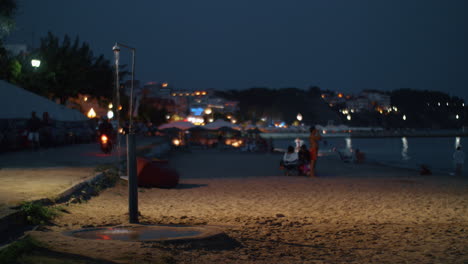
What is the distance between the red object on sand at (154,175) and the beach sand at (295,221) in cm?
29

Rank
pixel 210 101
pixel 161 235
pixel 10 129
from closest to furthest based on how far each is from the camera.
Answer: pixel 161 235 → pixel 10 129 → pixel 210 101

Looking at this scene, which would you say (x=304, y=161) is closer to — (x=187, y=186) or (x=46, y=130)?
(x=187, y=186)

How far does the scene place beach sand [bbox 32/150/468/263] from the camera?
4.52m

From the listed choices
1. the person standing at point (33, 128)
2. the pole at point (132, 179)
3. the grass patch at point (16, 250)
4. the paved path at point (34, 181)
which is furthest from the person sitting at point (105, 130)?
the grass patch at point (16, 250)

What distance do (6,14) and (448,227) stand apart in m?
12.2

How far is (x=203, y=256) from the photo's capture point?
443 cm

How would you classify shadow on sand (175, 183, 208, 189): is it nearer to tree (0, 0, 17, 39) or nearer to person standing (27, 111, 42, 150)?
tree (0, 0, 17, 39)

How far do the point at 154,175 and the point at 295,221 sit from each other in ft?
16.3

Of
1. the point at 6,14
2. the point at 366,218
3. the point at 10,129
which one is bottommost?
the point at 366,218

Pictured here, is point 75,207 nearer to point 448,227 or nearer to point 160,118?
point 448,227

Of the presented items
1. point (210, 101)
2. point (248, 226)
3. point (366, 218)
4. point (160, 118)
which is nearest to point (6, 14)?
point (248, 226)

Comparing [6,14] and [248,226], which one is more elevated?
[6,14]

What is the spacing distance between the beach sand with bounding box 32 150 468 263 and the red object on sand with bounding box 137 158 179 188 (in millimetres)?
292

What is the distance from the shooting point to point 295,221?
22.7 ft
